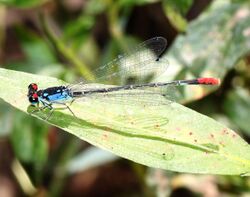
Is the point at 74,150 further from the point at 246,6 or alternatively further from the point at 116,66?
the point at 246,6

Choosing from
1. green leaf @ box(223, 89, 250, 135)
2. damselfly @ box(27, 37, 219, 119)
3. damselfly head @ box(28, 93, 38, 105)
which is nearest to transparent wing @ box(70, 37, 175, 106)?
damselfly @ box(27, 37, 219, 119)

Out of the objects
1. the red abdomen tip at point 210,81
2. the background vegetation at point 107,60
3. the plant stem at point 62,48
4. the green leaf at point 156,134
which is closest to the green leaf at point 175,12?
the background vegetation at point 107,60

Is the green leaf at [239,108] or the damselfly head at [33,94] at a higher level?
the damselfly head at [33,94]

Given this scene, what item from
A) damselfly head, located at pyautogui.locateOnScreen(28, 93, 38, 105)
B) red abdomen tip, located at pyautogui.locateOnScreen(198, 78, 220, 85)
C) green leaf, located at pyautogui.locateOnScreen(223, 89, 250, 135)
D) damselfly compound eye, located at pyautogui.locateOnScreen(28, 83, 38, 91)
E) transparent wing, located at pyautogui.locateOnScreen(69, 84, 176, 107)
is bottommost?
green leaf, located at pyautogui.locateOnScreen(223, 89, 250, 135)

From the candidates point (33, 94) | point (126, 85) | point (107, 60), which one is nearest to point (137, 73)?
point (126, 85)

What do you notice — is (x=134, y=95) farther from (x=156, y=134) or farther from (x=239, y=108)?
(x=239, y=108)

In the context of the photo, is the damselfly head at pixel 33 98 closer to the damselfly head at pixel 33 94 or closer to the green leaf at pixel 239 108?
the damselfly head at pixel 33 94

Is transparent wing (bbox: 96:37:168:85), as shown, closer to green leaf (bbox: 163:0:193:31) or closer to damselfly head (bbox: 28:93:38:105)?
green leaf (bbox: 163:0:193:31)
